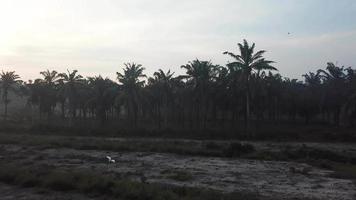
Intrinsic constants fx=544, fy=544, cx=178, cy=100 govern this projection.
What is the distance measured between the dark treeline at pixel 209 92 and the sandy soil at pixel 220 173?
2930 centimetres

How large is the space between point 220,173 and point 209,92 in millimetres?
46928

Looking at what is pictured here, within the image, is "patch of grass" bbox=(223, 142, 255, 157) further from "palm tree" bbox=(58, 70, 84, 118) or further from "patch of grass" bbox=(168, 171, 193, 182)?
"palm tree" bbox=(58, 70, 84, 118)

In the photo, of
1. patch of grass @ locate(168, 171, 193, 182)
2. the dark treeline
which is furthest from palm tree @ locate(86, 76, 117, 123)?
patch of grass @ locate(168, 171, 193, 182)

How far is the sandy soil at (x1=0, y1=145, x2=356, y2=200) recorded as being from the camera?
Result: 86.8 feet

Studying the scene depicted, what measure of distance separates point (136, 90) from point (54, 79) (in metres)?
25.5

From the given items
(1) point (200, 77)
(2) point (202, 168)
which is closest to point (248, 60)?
(1) point (200, 77)

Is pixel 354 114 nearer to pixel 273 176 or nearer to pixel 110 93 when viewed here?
pixel 110 93

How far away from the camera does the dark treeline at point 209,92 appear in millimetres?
73812

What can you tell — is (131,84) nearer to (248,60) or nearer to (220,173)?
(248,60)

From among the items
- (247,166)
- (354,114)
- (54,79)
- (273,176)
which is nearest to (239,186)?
A: (273,176)

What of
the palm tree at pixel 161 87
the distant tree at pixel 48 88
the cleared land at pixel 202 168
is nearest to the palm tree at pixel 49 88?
the distant tree at pixel 48 88

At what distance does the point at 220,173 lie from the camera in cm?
3428

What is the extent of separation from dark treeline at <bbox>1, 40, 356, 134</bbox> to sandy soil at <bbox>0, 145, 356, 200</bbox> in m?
29.3

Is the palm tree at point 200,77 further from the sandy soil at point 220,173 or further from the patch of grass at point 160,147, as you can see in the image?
the sandy soil at point 220,173
